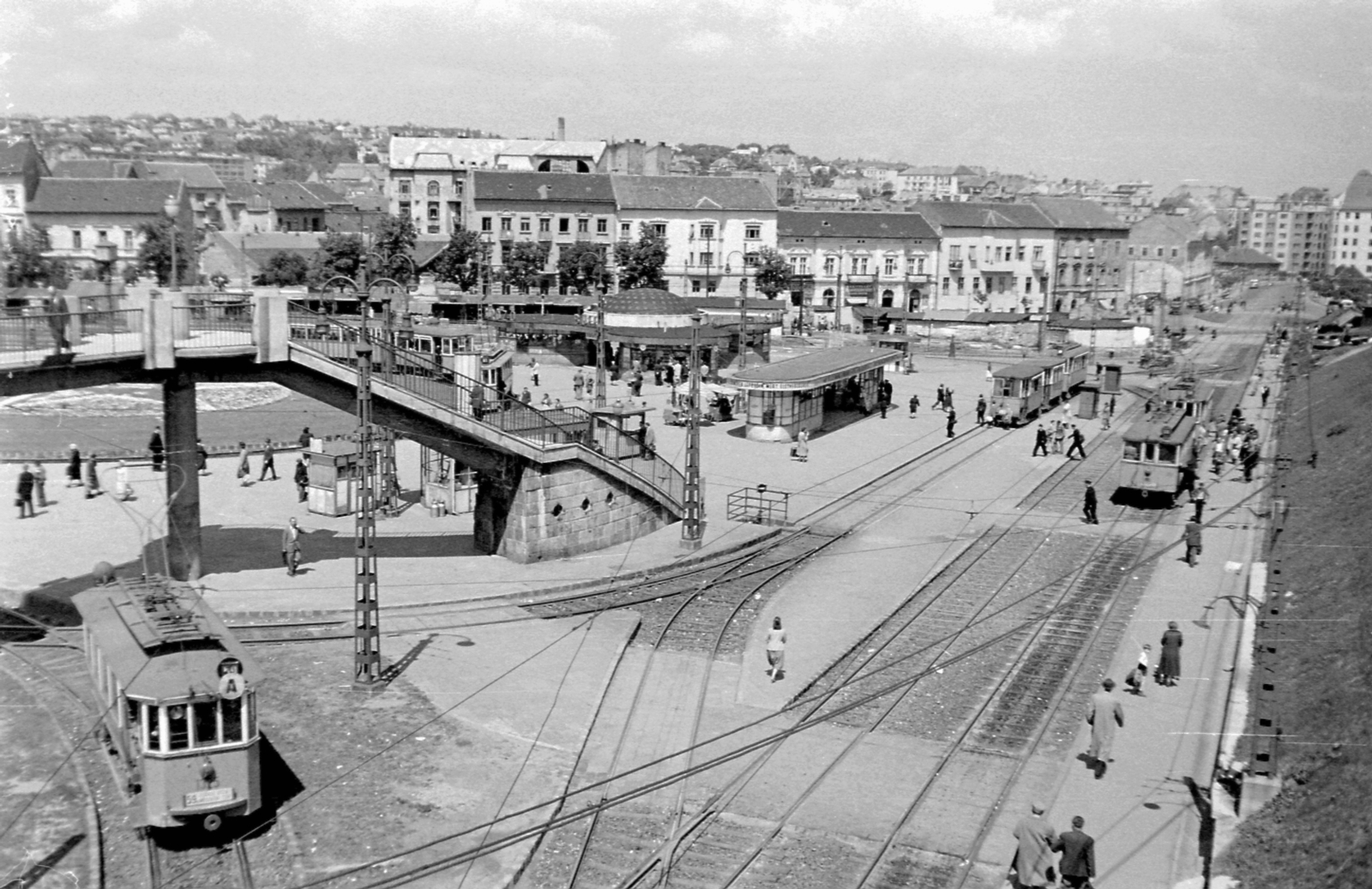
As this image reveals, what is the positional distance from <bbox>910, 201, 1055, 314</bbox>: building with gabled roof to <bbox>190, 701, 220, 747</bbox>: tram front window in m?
102

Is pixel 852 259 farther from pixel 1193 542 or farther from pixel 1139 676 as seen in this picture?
pixel 1139 676

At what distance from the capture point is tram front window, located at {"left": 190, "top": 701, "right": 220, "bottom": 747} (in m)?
15.8

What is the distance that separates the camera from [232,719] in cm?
1612

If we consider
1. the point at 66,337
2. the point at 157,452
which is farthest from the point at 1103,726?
the point at 157,452

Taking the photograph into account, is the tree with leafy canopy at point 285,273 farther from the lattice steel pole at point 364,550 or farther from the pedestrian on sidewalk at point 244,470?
the lattice steel pole at point 364,550

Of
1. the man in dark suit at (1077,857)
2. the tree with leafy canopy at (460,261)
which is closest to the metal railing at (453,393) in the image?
the man in dark suit at (1077,857)

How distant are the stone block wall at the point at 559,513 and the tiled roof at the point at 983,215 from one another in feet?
288

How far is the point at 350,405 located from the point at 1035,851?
1864 cm

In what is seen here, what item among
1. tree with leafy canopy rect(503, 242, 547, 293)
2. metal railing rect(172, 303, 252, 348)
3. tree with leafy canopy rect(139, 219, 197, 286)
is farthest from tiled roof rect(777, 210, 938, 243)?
metal railing rect(172, 303, 252, 348)

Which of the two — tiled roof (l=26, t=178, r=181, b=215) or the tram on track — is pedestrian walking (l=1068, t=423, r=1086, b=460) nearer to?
the tram on track

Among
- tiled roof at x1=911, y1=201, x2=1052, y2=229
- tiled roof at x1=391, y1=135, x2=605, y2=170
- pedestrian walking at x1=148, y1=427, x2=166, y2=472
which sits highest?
tiled roof at x1=391, y1=135, x2=605, y2=170

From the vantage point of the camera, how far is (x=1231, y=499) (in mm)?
41719

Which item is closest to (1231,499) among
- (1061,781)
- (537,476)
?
(537,476)

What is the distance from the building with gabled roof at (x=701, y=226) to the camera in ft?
350
